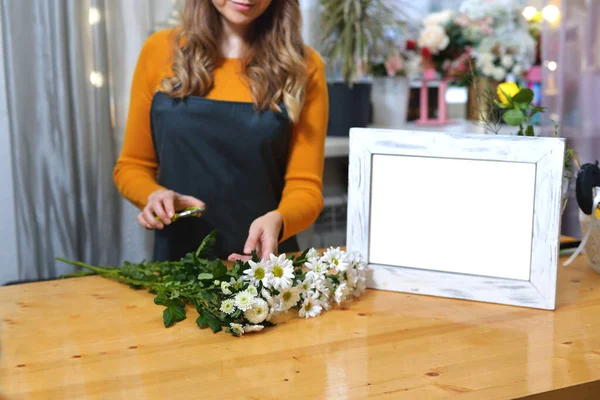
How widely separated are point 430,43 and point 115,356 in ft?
6.92

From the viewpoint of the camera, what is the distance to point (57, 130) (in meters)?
2.08

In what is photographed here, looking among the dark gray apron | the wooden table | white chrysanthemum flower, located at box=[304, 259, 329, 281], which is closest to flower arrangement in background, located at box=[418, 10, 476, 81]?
the dark gray apron

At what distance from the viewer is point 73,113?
2.10m

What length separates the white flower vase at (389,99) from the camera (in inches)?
108

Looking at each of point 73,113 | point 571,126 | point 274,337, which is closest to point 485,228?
point 274,337

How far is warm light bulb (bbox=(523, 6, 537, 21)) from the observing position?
9.71ft

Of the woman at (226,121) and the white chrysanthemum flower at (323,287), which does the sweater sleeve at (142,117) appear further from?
the white chrysanthemum flower at (323,287)

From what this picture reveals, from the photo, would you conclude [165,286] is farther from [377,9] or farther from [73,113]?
[377,9]

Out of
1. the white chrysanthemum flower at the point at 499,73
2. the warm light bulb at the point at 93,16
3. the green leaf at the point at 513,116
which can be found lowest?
the green leaf at the point at 513,116

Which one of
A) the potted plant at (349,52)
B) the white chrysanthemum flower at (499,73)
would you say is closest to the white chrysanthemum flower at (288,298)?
the potted plant at (349,52)

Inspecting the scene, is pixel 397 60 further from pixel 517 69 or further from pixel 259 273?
pixel 259 273

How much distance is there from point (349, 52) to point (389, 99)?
1.07 feet

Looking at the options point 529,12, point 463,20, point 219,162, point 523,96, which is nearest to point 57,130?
point 219,162

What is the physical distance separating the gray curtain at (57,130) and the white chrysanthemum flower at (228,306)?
1207 millimetres
